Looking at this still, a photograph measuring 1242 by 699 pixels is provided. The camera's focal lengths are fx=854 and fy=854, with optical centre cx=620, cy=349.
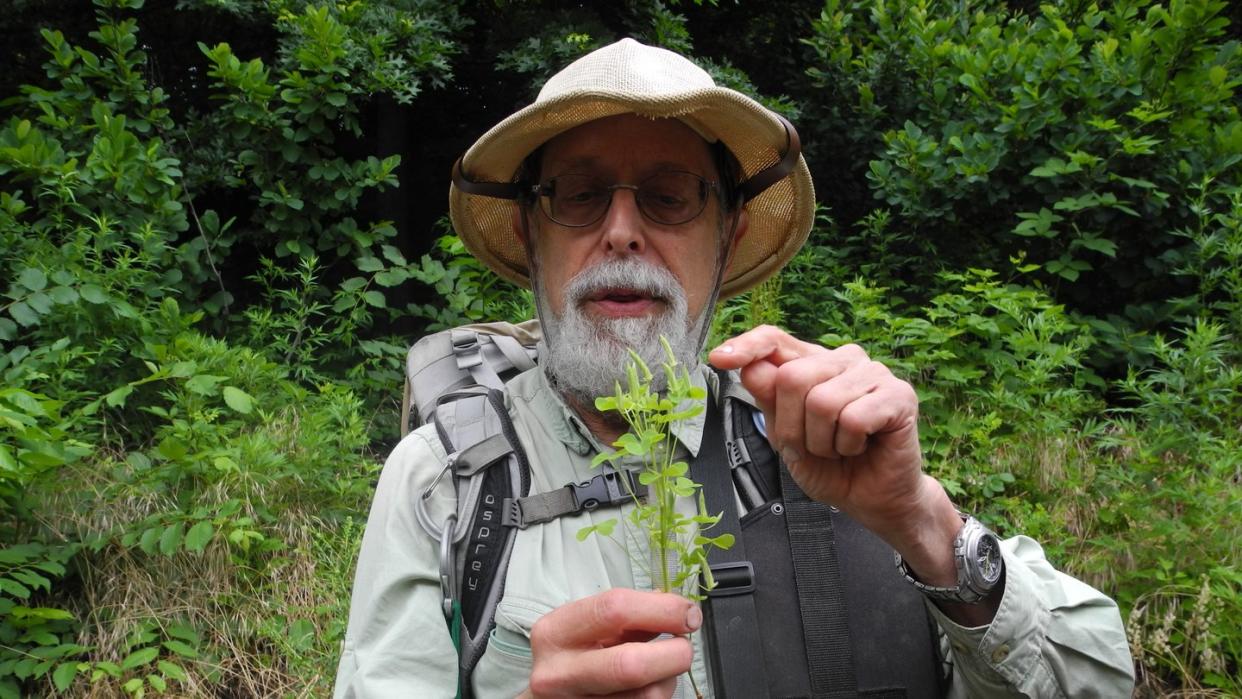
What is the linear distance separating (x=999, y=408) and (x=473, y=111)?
4.56 m

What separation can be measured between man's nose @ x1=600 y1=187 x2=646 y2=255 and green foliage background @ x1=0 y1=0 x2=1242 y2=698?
2.51m

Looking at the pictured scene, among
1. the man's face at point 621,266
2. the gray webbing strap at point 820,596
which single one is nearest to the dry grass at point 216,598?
the man's face at point 621,266

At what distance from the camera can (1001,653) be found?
5.14 feet

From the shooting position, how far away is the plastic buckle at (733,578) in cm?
174

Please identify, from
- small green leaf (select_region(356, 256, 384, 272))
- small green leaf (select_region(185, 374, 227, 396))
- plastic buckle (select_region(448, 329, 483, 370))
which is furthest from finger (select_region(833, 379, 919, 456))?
small green leaf (select_region(356, 256, 384, 272))

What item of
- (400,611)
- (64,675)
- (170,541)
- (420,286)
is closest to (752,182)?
(400,611)

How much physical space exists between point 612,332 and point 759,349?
0.67 meters

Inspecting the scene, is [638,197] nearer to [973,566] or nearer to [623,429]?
[623,429]

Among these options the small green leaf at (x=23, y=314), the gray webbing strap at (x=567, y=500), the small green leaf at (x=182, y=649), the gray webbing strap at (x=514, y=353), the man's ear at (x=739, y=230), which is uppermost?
the man's ear at (x=739, y=230)

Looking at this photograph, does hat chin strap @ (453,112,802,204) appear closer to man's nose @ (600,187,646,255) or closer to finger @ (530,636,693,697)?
man's nose @ (600,187,646,255)

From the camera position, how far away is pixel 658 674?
1.16 m

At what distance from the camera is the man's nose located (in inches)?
77.8

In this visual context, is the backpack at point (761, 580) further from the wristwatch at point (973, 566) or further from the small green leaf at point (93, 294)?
the small green leaf at point (93, 294)

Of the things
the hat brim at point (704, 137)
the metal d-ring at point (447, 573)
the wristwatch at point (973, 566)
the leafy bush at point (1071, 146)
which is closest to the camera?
the wristwatch at point (973, 566)
